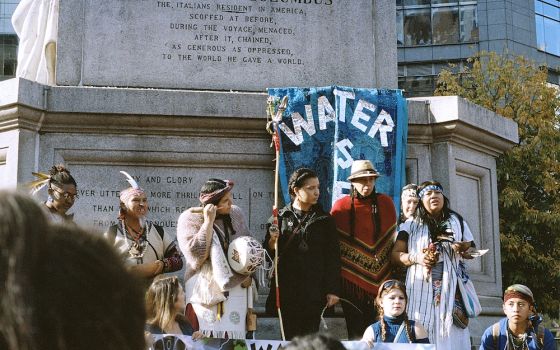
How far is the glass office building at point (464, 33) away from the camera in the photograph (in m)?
41.5

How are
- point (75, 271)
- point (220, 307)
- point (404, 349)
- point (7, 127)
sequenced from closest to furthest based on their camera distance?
point (75, 271)
point (404, 349)
point (220, 307)
point (7, 127)

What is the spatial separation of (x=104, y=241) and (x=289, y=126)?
7.27m

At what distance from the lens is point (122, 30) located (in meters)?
9.14

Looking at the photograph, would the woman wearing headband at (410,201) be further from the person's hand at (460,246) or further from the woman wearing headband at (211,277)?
the woman wearing headband at (211,277)

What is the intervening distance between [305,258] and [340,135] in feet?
6.49

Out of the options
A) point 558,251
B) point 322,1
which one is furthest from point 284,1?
point 558,251

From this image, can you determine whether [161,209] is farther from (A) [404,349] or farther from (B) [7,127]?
(A) [404,349]

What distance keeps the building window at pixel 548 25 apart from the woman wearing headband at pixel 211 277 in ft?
127

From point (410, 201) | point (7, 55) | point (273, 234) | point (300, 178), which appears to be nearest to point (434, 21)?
point (7, 55)

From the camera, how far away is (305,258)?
699 centimetres

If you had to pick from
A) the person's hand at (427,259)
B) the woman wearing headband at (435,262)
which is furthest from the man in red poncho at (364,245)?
the person's hand at (427,259)

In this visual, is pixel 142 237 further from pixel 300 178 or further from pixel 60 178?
pixel 300 178

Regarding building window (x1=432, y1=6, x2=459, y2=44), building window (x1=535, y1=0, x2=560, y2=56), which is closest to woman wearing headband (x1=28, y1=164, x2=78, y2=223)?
building window (x1=432, y1=6, x2=459, y2=44)

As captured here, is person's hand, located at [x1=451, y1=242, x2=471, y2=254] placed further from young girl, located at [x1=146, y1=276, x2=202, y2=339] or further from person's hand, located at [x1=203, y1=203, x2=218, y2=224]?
young girl, located at [x1=146, y1=276, x2=202, y2=339]
